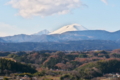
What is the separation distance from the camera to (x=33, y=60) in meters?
84.9

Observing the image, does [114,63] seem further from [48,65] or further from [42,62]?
[42,62]

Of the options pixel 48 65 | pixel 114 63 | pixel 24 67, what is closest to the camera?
pixel 24 67

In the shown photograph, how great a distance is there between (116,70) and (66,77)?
20.8m

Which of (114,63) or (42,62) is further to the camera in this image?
(42,62)

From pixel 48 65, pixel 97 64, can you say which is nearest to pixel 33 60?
pixel 48 65

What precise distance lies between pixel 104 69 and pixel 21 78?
76.8 feet

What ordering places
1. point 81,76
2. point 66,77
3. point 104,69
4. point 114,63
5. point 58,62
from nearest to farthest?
1. point 66,77
2. point 81,76
3. point 104,69
4. point 114,63
5. point 58,62

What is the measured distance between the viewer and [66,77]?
155ft

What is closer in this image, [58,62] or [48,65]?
[48,65]

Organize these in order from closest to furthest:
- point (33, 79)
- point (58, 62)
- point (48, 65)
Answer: point (33, 79)
point (48, 65)
point (58, 62)

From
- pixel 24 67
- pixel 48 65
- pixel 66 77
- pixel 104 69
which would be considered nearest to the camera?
pixel 66 77

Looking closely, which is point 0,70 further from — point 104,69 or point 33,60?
point 33,60

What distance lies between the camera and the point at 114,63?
219ft

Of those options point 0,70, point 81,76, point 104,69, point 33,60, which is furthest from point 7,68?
point 33,60
